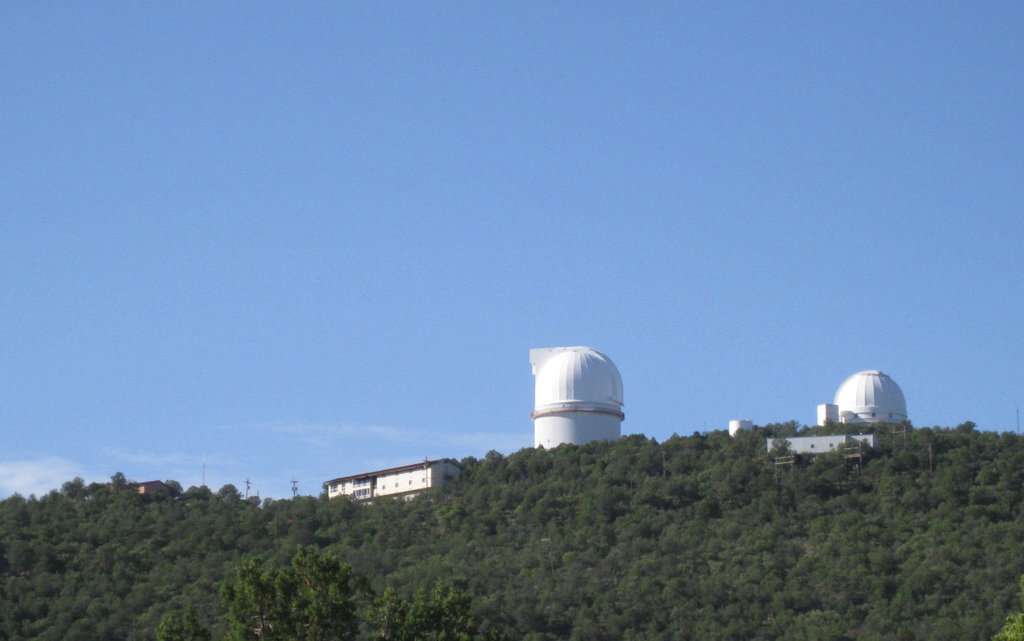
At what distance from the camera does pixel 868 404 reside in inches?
2530

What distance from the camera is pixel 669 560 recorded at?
50844 mm

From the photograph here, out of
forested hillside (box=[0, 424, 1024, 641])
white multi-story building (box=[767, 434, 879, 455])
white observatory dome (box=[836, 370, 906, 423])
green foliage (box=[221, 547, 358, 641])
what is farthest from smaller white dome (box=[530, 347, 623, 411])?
green foliage (box=[221, 547, 358, 641])

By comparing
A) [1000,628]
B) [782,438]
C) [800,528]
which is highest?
[782,438]

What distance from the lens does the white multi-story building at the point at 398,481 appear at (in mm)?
64000

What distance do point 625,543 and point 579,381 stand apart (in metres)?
12.3

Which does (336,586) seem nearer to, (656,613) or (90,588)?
(656,613)

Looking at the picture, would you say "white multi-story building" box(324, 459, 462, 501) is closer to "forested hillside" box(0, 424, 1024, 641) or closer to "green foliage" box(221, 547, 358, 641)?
"forested hillside" box(0, 424, 1024, 641)

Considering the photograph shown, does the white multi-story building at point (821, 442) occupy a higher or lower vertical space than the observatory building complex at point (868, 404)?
lower

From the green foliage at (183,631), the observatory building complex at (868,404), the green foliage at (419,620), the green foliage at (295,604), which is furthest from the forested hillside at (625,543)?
the green foliage at (295,604)

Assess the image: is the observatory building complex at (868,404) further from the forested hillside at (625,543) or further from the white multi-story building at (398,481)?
the white multi-story building at (398,481)

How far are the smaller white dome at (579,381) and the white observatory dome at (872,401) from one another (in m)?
9.15

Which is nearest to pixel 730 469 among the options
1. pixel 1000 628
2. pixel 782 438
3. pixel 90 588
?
pixel 782 438

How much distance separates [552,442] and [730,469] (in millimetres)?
8935

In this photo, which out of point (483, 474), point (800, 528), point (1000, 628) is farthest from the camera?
point (483, 474)
